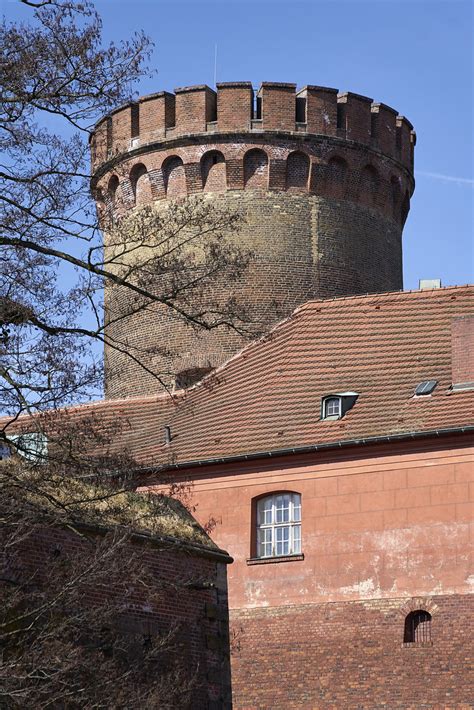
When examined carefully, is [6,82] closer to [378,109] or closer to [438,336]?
[438,336]

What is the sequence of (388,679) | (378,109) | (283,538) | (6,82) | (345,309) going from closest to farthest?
(6,82) → (388,679) → (283,538) → (345,309) → (378,109)

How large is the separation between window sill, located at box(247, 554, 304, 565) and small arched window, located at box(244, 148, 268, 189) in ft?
39.3

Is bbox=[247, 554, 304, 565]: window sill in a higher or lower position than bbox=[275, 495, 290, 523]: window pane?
lower

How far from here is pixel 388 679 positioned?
87.4ft

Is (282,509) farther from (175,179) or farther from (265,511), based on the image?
(175,179)

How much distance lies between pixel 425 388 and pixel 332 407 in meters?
1.81

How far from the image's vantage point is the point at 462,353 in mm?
28906

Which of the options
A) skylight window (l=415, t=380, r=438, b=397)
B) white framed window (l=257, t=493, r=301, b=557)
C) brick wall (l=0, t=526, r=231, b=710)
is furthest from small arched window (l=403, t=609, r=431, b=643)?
brick wall (l=0, t=526, r=231, b=710)

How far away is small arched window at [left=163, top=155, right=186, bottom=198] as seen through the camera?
38281 mm

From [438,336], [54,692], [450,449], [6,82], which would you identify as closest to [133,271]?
[6,82]

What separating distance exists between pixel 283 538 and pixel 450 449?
3591 mm

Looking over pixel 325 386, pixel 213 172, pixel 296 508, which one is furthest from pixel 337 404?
pixel 213 172

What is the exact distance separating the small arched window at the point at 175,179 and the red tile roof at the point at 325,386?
6.72 meters

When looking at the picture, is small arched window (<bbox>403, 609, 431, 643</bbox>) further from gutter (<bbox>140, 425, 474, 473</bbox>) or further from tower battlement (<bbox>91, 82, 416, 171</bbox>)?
tower battlement (<bbox>91, 82, 416, 171</bbox>)
